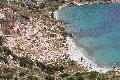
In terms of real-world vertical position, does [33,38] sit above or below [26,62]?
above

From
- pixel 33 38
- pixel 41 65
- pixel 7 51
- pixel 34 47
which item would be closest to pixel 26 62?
pixel 41 65

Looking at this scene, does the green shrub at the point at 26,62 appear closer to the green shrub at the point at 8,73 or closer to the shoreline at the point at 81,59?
the green shrub at the point at 8,73

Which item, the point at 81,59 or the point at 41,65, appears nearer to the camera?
the point at 41,65

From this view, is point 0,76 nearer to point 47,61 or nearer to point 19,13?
point 47,61

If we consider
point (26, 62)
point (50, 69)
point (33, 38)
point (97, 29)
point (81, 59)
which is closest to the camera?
point (26, 62)

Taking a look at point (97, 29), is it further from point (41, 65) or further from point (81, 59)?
point (41, 65)

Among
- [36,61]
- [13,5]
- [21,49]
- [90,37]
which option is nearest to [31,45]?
[21,49]

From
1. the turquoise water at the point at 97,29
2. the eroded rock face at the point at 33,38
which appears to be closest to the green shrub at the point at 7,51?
the eroded rock face at the point at 33,38

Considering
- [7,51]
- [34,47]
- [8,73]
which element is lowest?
[8,73]

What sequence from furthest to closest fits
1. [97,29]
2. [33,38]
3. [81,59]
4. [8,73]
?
[97,29] → [33,38] → [81,59] → [8,73]

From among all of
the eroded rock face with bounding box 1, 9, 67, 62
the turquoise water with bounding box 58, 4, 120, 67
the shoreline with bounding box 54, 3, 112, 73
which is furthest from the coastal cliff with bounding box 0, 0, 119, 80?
the turquoise water with bounding box 58, 4, 120, 67
